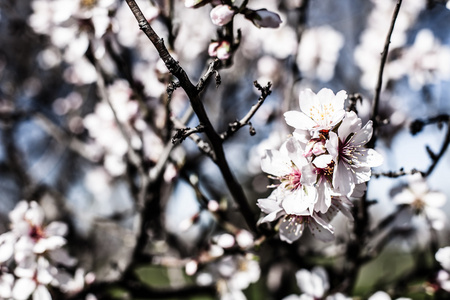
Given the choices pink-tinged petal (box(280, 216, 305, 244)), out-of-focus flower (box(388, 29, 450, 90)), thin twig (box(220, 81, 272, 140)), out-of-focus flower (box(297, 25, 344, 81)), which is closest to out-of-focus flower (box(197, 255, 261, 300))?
pink-tinged petal (box(280, 216, 305, 244))

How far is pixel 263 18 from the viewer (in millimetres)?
1336

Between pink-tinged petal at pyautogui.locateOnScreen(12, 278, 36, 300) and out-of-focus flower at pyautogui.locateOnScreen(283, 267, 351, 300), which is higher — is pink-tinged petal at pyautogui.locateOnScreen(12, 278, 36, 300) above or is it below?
above

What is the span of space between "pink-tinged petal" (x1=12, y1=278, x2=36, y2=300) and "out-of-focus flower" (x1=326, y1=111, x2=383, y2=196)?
4.36ft

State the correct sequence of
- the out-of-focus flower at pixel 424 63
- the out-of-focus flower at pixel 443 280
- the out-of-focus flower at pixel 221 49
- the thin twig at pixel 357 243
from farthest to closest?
the out-of-focus flower at pixel 424 63 < the out-of-focus flower at pixel 443 280 < the thin twig at pixel 357 243 < the out-of-focus flower at pixel 221 49

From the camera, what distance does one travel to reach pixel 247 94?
3.66 m

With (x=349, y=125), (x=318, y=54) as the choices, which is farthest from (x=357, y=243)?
(x=318, y=54)

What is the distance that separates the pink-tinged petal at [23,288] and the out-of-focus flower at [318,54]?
94.6 inches

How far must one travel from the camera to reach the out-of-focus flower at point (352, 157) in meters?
1.12

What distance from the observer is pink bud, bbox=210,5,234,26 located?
1284 mm

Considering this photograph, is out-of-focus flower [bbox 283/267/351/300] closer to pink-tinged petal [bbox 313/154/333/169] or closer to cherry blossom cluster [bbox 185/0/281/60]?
pink-tinged petal [bbox 313/154/333/169]

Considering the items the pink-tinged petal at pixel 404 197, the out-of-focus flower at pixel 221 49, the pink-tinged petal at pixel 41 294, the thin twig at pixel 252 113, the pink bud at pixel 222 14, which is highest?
the pink bud at pixel 222 14

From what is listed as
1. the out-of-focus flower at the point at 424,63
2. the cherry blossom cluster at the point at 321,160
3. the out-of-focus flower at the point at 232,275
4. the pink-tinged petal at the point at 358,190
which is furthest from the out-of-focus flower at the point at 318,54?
the pink-tinged petal at the point at 358,190

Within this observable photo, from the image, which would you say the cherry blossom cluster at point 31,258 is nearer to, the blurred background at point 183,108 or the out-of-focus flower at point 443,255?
the blurred background at point 183,108

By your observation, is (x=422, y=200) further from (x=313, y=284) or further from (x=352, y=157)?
(x=352, y=157)
